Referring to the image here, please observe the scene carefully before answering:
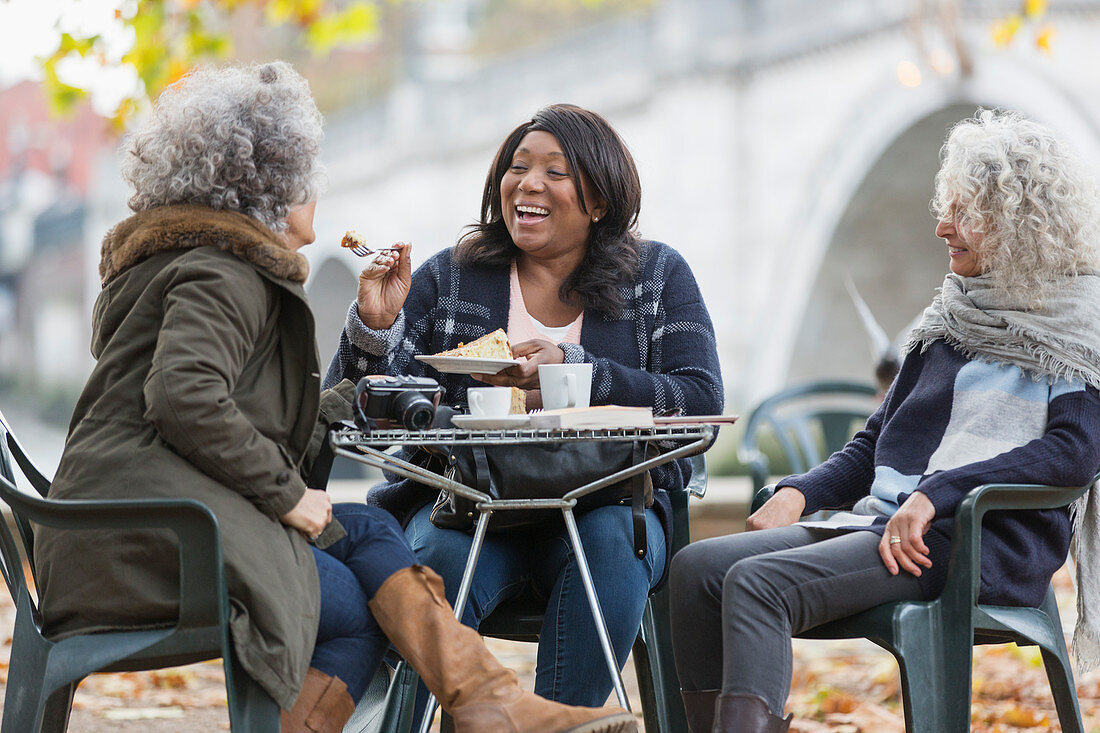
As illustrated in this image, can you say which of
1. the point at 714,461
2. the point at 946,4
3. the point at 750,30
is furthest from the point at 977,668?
the point at 750,30

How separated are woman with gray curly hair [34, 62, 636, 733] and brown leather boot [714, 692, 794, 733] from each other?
19 centimetres

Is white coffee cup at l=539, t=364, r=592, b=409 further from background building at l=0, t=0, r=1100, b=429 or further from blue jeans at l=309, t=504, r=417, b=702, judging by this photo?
background building at l=0, t=0, r=1100, b=429

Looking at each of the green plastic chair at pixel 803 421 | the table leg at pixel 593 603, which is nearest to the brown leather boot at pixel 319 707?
the table leg at pixel 593 603

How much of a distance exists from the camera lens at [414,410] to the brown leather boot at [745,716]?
0.75 m

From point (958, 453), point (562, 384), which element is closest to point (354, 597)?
point (562, 384)

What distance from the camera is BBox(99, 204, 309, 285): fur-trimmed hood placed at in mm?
2332

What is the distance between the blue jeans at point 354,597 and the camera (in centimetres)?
239

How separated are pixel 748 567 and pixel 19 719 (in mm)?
1329

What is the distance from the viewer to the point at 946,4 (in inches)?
486

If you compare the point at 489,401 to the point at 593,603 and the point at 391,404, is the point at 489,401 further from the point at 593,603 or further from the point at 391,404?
the point at 593,603

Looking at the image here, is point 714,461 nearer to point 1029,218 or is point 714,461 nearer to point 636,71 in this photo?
point 1029,218

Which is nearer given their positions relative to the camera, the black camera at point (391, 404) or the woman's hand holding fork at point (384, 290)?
the black camera at point (391, 404)

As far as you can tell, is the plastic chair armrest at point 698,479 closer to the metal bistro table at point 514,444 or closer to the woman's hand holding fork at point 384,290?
the metal bistro table at point 514,444

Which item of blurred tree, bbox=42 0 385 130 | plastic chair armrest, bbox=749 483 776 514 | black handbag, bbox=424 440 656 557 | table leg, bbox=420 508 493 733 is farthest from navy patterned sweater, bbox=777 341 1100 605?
blurred tree, bbox=42 0 385 130
